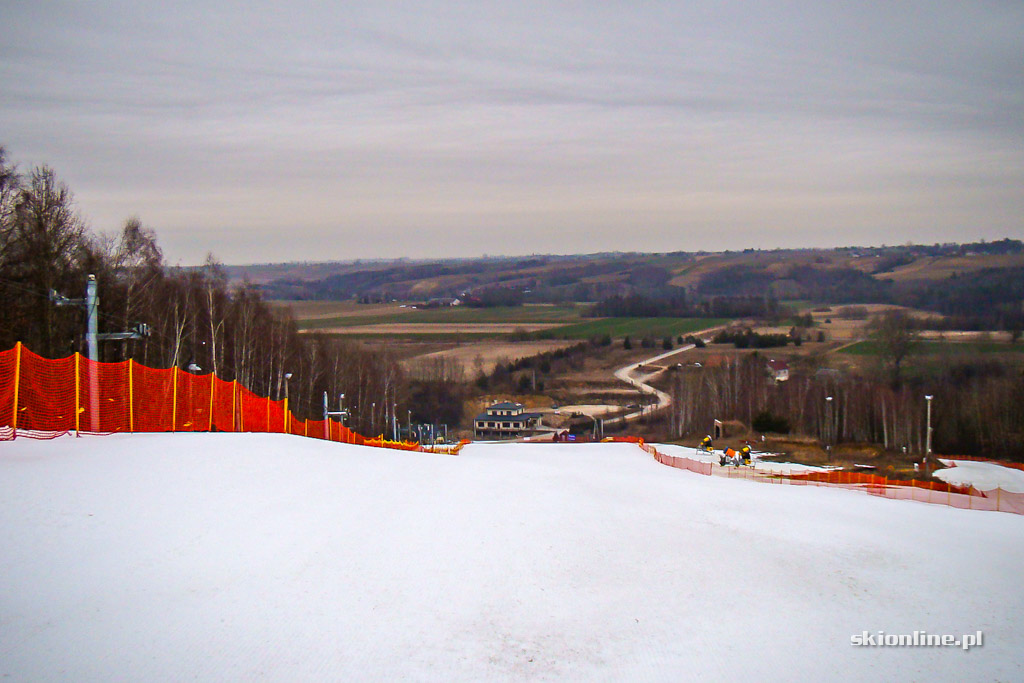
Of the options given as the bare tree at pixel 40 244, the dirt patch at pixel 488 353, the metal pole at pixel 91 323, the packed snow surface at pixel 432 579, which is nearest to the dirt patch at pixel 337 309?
the dirt patch at pixel 488 353

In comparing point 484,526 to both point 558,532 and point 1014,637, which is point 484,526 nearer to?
point 558,532

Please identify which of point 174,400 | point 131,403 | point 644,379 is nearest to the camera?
point 131,403

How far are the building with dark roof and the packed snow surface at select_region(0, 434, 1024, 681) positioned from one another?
40923 millimetres

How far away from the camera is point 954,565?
13.1 m

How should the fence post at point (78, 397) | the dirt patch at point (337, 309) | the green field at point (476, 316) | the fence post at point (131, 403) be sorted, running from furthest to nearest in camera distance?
1. the green field at point (476, 316)
2. the dirt patch at point (337, 309)
3. the fence post at point (131, 403)
4. the fence post at point (78, 397)

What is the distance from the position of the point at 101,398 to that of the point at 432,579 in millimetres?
10136

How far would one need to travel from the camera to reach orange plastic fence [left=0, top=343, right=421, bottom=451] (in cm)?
1507

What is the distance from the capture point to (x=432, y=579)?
36.1ft

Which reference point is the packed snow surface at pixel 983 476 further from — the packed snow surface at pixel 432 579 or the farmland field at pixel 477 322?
the farmland field at pixel 477 322

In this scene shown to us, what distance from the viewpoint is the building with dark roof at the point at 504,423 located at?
57719 mm

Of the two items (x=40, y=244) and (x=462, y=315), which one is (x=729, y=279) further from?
(x=40, y=244)

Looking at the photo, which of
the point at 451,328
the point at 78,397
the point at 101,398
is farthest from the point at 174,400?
the point at 451,328

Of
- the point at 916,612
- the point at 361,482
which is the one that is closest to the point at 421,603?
the point at 361,482

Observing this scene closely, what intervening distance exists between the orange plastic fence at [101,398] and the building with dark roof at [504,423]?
118 ft
